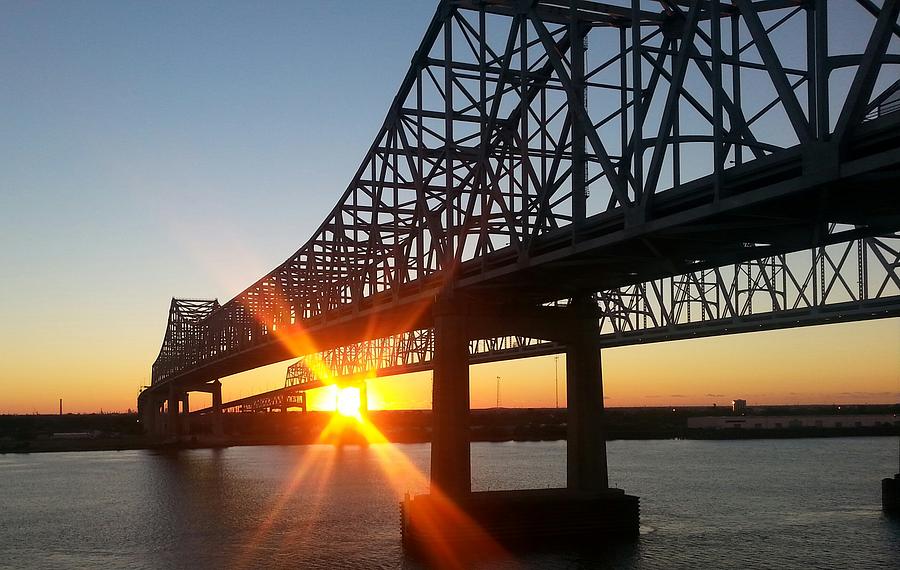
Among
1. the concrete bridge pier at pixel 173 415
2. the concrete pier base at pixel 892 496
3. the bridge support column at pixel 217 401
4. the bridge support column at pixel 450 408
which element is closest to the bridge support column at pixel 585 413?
the bridge support column at pixel 450 408

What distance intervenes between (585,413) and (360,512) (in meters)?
20.4

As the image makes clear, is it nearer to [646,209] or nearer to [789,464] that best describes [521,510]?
[646,209]

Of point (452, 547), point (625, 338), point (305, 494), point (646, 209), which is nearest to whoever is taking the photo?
point (646, 209)

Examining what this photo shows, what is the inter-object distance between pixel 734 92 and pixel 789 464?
90583 mm

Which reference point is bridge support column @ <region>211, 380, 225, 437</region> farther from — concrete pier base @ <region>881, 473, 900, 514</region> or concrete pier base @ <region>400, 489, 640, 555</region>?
concrete pier base @ <region>400, 489, 640, 555</region>

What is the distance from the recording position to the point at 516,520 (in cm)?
4069

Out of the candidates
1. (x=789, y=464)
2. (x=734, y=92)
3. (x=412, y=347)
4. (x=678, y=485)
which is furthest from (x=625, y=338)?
(x=734, y=92)

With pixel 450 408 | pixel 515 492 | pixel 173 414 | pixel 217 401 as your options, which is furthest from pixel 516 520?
pixel 173 414

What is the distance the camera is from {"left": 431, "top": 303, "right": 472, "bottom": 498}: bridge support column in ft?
139

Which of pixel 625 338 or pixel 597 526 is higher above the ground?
pixel 625 338

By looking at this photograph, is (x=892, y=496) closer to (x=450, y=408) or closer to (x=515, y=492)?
(x=515, y=492)

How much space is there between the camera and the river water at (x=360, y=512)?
1660 inches

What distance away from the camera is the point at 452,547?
39406mm

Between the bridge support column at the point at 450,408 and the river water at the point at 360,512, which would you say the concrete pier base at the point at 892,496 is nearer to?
the river water at the point at 360,512
